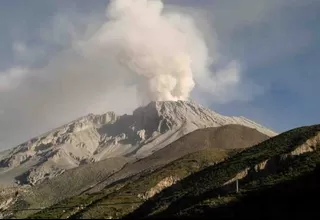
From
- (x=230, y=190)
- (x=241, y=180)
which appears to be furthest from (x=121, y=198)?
(x=230, y=190)

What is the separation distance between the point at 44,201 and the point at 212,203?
121045mm

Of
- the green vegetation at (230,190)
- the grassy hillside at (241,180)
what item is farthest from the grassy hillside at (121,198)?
the grassy hillside at (241,180)

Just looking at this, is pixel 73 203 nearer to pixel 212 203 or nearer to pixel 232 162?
pixel 232 162

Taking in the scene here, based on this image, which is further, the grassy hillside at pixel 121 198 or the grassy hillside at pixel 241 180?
the grassy hillside at pixel 121 198

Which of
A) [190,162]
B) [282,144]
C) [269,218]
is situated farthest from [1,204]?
[269,218]

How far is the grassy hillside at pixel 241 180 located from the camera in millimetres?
64125

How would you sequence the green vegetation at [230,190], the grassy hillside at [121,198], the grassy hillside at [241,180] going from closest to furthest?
the green vegetation at [230,190] → the grassy hillside at [241,180] → the grassy hillside at [121,198]

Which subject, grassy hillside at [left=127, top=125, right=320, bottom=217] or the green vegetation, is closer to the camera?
the green vegetation

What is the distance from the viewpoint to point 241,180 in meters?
76.3

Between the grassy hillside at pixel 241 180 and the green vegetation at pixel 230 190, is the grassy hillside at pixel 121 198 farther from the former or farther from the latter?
the grassy hillside at pixel 241 180

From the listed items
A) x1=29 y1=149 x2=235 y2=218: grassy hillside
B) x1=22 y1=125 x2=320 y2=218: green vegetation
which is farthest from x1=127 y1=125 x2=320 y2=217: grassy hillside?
x1=29 y1=149 x2=235 y2=218: grassy hillside

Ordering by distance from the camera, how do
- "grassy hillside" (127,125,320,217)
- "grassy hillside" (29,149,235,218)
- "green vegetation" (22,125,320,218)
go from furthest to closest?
"grassy hillside" (29,149,235,218) < "grassy hillside" (127,125,320,217) < "green vegetation" (22,125,320,218)

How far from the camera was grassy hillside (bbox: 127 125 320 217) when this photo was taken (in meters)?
64.1

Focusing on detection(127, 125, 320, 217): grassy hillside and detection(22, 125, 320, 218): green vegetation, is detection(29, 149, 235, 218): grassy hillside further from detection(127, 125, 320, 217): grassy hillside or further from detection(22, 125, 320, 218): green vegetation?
detection(127, 125, 320, 217): grassy hillside
